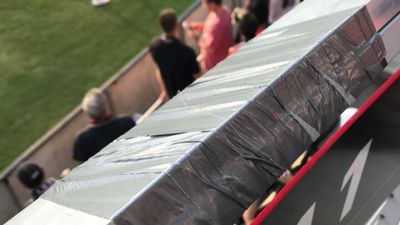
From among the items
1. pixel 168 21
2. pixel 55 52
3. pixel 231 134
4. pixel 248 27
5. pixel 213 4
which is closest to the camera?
pixel 231 134

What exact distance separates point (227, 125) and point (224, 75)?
0.76 metres

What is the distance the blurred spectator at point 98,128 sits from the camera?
16.5 ft

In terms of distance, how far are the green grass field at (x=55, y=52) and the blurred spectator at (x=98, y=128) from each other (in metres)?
2.45

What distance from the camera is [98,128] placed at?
5.03 meters

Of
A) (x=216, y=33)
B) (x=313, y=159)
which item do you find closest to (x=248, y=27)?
(x=216, y=33)

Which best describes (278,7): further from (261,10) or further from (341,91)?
(341,91)

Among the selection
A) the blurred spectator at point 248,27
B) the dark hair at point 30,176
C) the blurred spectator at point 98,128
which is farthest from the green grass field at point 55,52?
the blurred spectator at point 248,27

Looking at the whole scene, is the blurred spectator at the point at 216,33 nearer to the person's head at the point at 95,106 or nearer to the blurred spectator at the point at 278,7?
the blurred spectator at the point at 278,7

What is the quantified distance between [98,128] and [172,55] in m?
1.14

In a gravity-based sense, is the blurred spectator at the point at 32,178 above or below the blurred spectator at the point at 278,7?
below

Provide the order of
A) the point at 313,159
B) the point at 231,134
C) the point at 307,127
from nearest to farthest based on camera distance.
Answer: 1. the point at 231,134
2. the point at 307,127
3. the point at 313,159

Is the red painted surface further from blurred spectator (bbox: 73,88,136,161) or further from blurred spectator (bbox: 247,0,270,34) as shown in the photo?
blurred spectator (bbox: 247,0,270,34)

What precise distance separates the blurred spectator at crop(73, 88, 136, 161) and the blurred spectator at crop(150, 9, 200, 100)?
895 millimetres

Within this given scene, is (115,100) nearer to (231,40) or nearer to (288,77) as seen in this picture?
(231,40)
